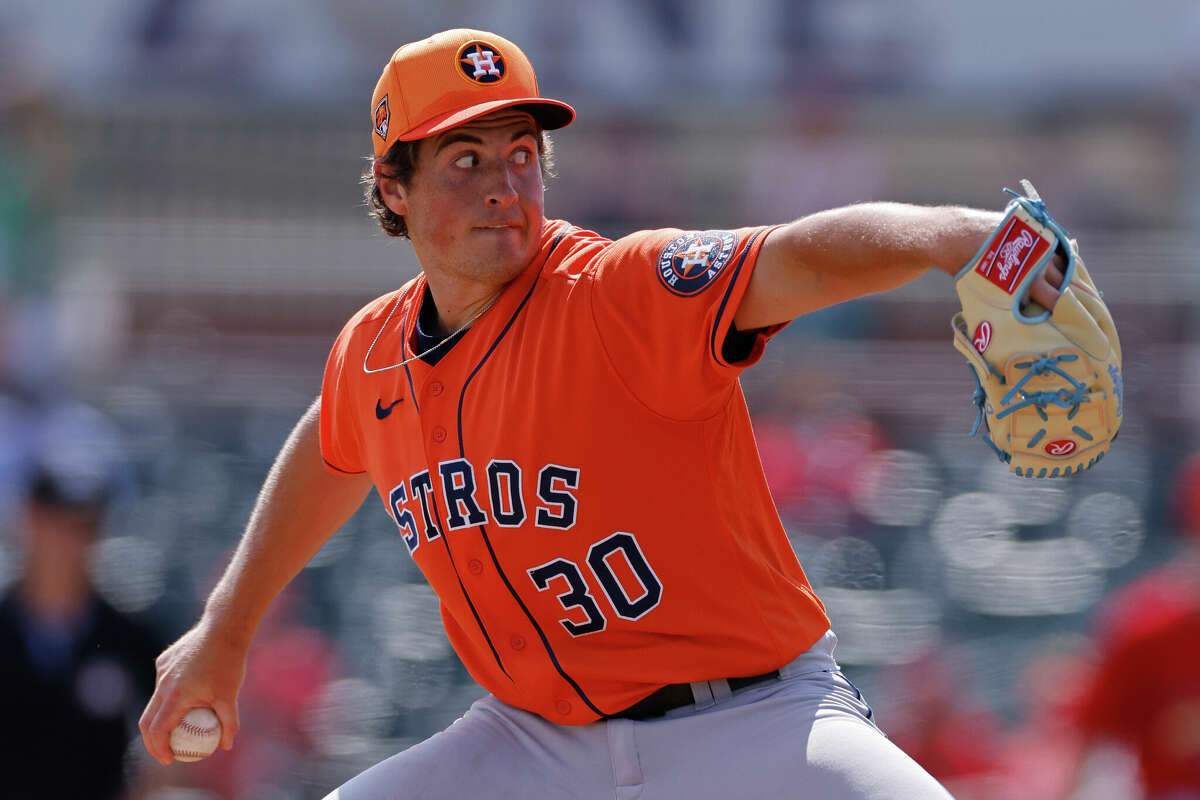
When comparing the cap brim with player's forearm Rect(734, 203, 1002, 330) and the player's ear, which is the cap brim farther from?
player's forearm Rect(734, 203, 1002, 330)

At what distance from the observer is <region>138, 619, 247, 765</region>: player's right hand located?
104 inches

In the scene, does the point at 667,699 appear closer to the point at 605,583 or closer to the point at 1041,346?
the point at 605,583

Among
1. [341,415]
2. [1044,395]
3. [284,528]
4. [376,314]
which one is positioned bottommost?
[284,528]

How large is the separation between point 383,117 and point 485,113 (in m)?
0.25

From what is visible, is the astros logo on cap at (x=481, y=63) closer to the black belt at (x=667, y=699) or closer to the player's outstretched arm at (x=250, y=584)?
the player's outstretched arm at (x=250, y=584)

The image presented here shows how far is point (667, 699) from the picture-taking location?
238 centimetres

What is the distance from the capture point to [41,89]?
8047 mm

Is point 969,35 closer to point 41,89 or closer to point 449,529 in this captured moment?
point 41,89

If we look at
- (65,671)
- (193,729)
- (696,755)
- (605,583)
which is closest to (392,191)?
(605,583)

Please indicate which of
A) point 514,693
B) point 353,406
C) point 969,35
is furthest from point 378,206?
point 969,35

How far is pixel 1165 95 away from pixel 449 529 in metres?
6.54

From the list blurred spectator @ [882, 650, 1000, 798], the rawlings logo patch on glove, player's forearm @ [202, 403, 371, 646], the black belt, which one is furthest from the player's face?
blurred spectator @ [882, 650, 1000, 798]

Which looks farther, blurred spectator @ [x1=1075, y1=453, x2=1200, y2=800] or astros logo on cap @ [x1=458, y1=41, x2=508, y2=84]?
blurred spectator @ [x1=1075, y1=453, x2=1200, y2=800]

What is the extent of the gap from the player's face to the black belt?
0.72m
